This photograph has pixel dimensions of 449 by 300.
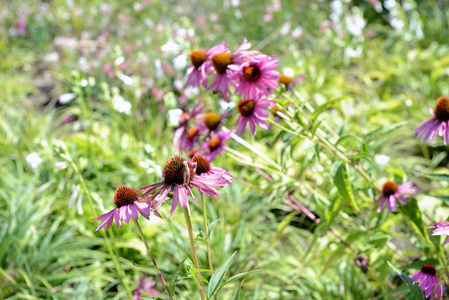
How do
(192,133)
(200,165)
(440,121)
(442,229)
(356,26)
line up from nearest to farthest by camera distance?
(442,229) < (200,165) < (440,121) < (192,133) < (356,26)

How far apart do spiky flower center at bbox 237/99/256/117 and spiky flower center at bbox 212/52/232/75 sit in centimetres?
13

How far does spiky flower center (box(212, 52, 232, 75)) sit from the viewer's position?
121 cm

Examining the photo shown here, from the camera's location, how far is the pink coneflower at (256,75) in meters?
1.16

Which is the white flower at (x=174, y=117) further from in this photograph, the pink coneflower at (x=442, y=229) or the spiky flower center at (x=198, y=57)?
the pink coneflower at (x=442, y=229)

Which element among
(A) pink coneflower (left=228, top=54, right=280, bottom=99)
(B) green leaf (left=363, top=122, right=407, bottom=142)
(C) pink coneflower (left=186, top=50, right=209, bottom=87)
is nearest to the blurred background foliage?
(B) green leaf (left=363, top=122, right=407, bottom=142)

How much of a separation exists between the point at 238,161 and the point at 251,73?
0.48 m

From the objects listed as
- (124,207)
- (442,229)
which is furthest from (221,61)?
(442,229)

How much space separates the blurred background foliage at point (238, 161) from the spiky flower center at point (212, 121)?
6.1 inches

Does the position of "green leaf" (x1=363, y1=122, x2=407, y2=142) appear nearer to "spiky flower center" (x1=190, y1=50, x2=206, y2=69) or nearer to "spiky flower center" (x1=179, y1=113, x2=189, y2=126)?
"spiky flower center" (x1=190, y1=50, x2=206, y2=69)

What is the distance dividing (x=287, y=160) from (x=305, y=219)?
1.01m

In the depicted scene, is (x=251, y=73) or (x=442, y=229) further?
(x=251, y=73)

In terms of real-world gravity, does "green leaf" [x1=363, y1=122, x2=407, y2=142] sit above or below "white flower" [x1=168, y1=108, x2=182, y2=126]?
above

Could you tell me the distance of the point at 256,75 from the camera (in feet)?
3.86

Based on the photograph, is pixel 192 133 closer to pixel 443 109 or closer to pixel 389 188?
pixel 389 188
